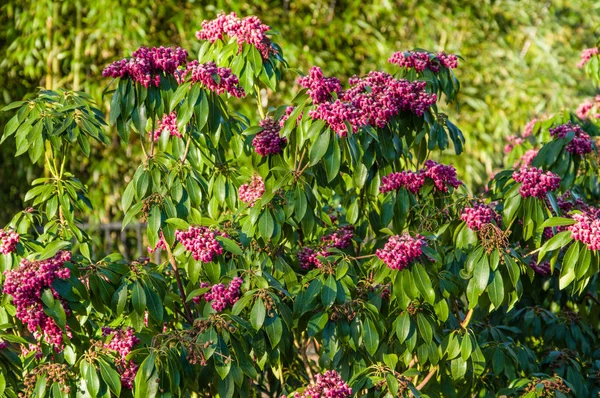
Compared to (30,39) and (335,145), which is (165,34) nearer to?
(30,39)

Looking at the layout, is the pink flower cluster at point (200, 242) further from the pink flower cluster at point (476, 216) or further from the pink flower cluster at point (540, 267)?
the pink flower cluster at point (540, 267)

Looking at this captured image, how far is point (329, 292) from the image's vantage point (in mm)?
2352

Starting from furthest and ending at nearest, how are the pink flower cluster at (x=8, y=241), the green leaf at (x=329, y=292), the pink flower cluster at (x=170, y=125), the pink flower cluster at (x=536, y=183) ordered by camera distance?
the pink flower cluster at (x=170, y=125) → the pink flower cluster at (x=8, y=241) → the pink flower cluster at (x=536, y=183) → the green leaf at (x=329, y=292)

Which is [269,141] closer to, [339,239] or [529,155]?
[339,239]

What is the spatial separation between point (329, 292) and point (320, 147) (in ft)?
1.30

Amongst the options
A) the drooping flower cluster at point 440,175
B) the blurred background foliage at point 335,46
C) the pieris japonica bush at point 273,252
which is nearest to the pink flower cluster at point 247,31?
the pieris japonica bush at point 273,252

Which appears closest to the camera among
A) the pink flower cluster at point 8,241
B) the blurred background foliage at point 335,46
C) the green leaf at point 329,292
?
the green leaf at point 329,292

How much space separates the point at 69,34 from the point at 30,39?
1.00 feet

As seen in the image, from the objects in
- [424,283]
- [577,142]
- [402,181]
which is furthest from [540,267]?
[424,283]

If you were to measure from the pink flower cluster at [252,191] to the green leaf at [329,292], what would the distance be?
16.5 inches

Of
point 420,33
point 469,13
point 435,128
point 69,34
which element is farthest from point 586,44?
point 435,128

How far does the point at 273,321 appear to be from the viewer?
2.29 metres

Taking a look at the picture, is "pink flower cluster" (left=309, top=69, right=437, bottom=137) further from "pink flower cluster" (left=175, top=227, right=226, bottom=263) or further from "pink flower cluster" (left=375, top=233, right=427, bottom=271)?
"pink flower cluster" (left=175, top=227, right=226, bottom=263)

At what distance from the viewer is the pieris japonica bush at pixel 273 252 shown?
2.27 meters
